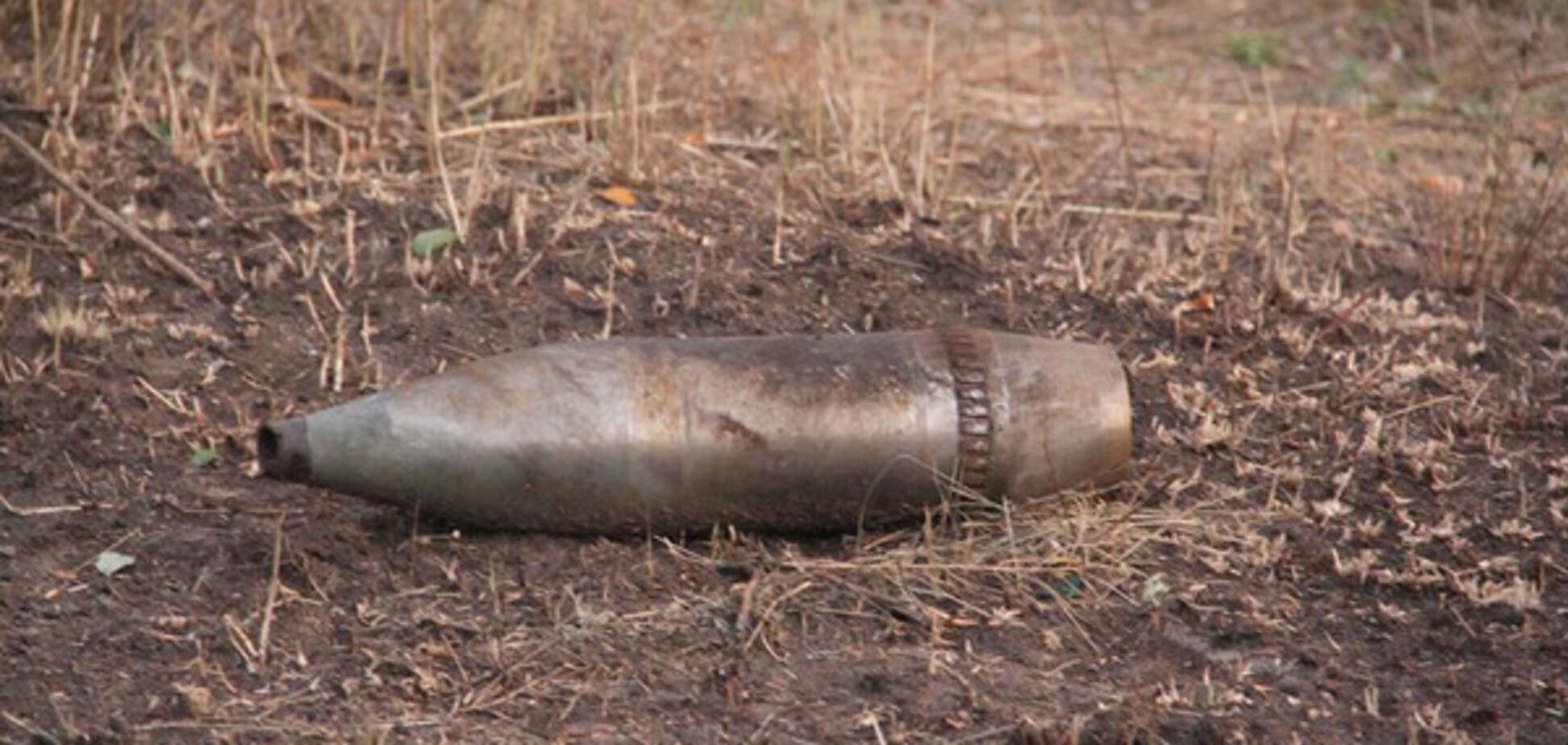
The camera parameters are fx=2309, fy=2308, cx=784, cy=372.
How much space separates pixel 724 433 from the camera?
4051mm

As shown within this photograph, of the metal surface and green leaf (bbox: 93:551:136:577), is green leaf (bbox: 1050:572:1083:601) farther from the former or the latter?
green leaf (bbox: 93:551:136:577)

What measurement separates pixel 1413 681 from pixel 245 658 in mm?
1943

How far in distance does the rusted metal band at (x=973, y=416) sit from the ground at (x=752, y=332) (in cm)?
8

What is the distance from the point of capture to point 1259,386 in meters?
4.89

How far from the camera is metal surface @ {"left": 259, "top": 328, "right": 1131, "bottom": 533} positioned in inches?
155

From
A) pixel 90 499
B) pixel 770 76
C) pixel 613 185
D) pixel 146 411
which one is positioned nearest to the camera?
pixel 90 499

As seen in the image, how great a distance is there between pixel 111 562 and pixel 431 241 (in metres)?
1.34

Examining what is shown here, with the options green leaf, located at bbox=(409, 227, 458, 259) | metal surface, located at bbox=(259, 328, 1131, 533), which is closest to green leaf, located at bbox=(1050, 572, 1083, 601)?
metal surface, located at bbox=(259, 328, 1131, 533)

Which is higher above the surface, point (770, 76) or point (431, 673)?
point (770, 76)

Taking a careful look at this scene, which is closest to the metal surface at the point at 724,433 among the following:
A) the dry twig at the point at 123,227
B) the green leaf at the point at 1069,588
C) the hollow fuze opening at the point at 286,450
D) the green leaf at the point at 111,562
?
the hollow fuze opening at the point at 286,450

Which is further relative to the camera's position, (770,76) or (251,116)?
(770,76)

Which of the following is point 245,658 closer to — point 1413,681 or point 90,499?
point 90,499

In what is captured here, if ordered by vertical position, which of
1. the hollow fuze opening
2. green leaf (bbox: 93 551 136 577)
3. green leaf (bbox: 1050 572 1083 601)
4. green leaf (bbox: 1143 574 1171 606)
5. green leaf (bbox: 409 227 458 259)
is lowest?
green leaf (bbox: 1143 574 1171 606)

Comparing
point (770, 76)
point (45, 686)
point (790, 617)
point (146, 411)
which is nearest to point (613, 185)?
point (770, 76)
